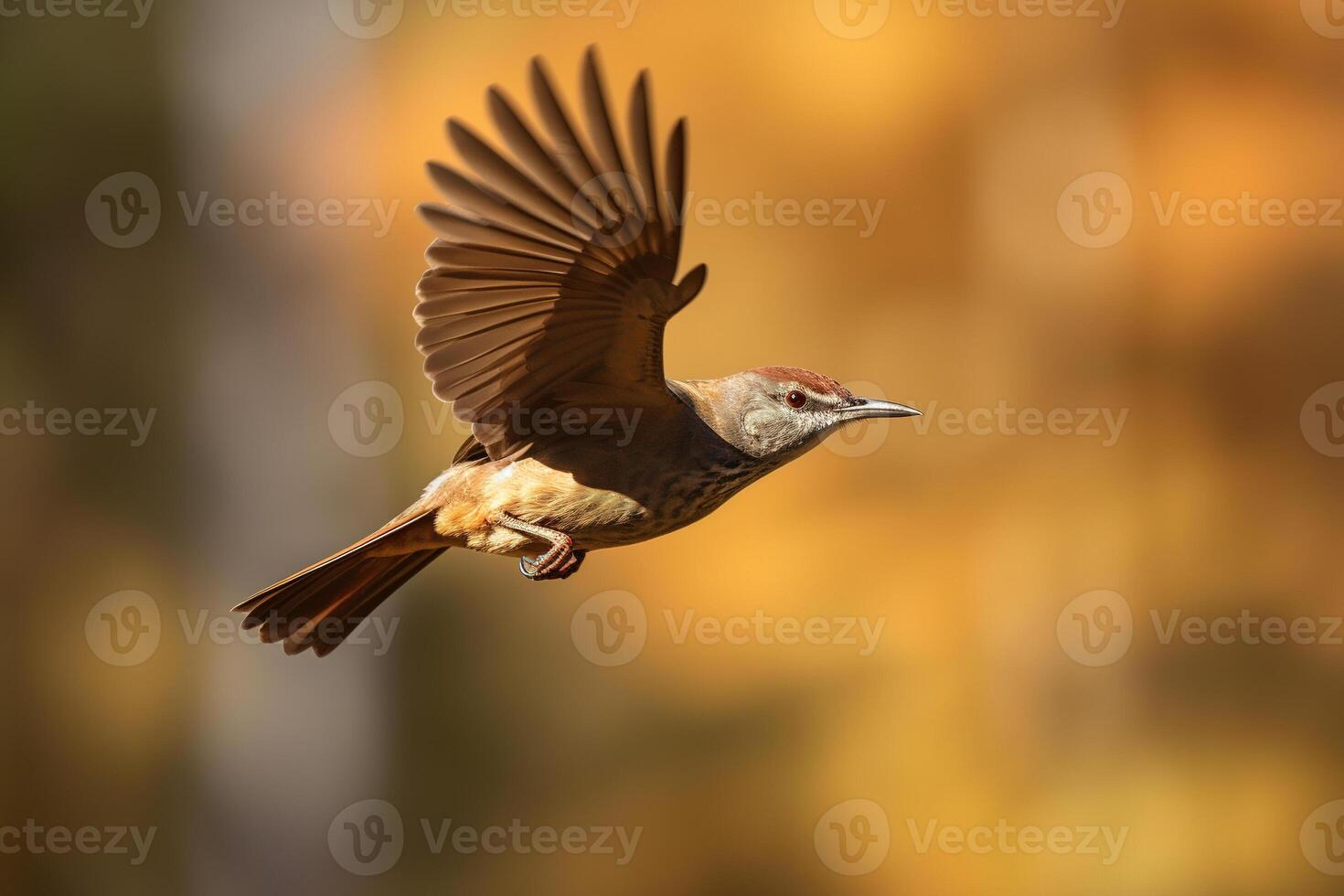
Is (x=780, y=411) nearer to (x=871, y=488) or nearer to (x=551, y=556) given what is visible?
(x=551, y=556)

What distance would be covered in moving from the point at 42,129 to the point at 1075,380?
218 inches

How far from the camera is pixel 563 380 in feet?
8.19

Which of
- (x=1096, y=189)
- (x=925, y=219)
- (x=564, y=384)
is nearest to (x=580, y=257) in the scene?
(x=564, y=384)

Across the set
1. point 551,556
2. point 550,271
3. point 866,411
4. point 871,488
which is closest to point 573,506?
point 551,556

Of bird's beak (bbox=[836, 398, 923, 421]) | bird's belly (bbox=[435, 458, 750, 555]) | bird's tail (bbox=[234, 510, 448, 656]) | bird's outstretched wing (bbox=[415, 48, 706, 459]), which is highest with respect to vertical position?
bird's outstretched wing (bbox=[415, 48, 706, 459])

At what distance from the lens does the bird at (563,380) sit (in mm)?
2127

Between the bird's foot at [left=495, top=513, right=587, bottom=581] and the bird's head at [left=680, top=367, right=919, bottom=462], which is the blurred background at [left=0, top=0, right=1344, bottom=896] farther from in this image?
the bird's foot at [left=495, top=513, right=587, bottom=581]

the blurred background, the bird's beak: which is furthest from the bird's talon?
the blurred background

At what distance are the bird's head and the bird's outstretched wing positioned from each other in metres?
0.18

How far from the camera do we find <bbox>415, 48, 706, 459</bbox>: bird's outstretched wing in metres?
2.07

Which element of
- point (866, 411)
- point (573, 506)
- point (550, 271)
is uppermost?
point (550, 271)

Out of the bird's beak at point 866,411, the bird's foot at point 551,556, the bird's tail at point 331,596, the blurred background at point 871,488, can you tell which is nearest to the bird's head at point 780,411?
the bird's beak at point 866,411

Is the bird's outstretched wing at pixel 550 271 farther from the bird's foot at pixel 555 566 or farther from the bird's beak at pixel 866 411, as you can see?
the bird's beak at pixel 866 411

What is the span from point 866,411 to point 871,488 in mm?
3514
